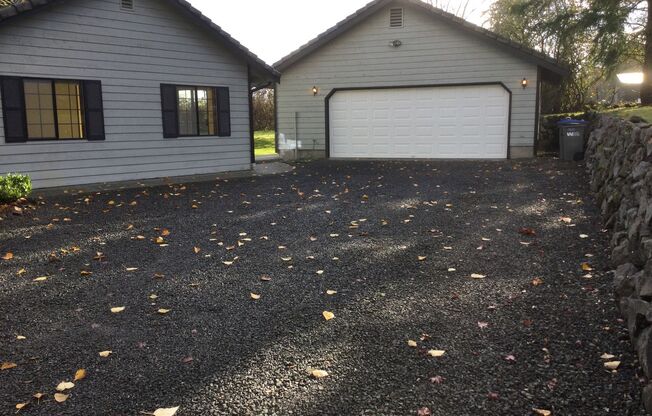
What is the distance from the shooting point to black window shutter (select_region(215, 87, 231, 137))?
13.2 metres

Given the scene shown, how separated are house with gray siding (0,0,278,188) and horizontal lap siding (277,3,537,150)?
3.41m

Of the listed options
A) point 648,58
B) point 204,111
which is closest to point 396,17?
point 204,111

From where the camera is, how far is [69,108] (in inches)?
460

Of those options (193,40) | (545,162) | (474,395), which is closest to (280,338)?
(474,395)

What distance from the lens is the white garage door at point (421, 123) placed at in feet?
51.1

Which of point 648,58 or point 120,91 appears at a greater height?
point 648,58

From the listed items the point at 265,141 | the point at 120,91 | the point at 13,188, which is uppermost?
the point at 120,91

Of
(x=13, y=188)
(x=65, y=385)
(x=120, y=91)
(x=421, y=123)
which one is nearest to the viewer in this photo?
(x=65, y=385)

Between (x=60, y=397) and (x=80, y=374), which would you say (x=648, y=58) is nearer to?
(x=80, y=374)

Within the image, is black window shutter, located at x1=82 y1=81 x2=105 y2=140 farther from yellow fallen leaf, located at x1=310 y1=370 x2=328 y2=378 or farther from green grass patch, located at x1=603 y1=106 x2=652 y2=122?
green grass patch, located at x1=603 y1=106 x2=652 y2=122

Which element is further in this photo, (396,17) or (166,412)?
(396,17)

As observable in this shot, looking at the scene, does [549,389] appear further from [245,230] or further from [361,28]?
[361,28]

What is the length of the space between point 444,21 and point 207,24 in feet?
23.9

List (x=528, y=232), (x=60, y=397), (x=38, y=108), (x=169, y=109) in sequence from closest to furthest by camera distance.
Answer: (x=60, y=397) → (x=528, y=232) → (x=38, y=108) → (x=169, y=109)
